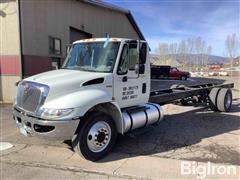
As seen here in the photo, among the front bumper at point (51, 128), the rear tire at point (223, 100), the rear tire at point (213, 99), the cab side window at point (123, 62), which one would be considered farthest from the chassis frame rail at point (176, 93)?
the front bumper at point (51, 128)

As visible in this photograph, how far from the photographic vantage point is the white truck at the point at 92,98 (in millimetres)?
5016

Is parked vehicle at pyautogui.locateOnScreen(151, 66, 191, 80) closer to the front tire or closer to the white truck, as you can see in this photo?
the white truck

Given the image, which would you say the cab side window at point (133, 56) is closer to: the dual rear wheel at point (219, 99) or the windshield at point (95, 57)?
the windshield at point (95, 57)

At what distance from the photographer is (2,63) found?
12.6 meters

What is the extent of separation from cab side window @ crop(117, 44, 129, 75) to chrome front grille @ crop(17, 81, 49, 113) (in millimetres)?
1684

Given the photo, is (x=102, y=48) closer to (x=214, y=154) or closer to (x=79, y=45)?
(x=79, y=45)

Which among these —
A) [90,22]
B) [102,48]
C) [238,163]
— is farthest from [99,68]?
[90,22]

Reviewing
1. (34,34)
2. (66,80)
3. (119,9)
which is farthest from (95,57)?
(119,9)

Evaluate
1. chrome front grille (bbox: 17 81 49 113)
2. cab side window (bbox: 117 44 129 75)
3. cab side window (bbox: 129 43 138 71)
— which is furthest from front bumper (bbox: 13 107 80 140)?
cab side window (bbox: 129 43 138 71)

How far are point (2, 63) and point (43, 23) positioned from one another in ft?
9.18

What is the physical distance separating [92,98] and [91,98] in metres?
0.03

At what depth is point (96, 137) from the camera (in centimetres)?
553

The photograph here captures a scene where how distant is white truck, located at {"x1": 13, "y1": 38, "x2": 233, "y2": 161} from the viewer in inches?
197

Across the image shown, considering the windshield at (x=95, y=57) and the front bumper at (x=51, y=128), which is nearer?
the front bumper at (x=51, y=128)
